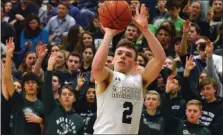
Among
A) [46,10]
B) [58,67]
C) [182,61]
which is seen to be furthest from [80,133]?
[46,10]

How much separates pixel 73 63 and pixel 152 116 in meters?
2.09

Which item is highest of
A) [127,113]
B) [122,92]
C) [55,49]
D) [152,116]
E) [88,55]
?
[55,49]

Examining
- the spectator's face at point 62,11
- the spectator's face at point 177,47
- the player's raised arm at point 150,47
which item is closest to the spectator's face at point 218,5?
the spectator's face at point 177,47

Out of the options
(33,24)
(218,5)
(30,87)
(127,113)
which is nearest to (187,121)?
(30,87)

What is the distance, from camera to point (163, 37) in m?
→ 12.4

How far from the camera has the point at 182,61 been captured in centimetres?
1197

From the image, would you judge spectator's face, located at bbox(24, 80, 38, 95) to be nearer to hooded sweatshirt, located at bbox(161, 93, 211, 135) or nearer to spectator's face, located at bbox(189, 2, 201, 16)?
hooded sweatshirt, located at bbox(161, 93, 211, 135)

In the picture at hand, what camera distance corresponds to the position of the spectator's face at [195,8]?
1370 centimetres

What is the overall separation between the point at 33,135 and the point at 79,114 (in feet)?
2.87

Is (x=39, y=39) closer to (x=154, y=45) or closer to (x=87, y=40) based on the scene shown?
(x=87, y=40)

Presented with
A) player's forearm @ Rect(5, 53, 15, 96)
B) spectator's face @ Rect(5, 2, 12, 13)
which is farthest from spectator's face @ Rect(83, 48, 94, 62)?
spectator's face @ Rect(5, 2, 12, 13)

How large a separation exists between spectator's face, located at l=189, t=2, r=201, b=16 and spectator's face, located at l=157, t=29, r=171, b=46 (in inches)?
57.1

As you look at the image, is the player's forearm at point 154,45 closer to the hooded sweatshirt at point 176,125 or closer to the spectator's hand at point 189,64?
the hooded sweatshirt at point 176,125

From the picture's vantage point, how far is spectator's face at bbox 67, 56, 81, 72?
1146cm
